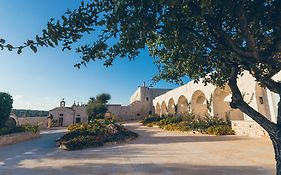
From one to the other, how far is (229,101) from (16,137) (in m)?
14.4

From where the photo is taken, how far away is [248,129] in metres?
11.0

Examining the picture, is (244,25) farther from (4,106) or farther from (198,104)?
(198,104)

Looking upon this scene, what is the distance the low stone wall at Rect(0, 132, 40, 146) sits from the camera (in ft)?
38.5

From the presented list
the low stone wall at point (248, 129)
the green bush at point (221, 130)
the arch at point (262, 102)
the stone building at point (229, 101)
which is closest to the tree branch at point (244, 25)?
the stone building at point (229, 101)

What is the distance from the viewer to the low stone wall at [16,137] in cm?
1173

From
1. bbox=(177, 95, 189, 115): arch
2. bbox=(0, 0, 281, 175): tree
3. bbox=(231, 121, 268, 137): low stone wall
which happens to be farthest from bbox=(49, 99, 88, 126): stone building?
bbox=(0, 0, 281, 175): tree

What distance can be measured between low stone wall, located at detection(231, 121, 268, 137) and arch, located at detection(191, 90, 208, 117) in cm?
719

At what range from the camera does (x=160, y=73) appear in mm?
5129

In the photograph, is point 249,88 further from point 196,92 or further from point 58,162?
point 58,162

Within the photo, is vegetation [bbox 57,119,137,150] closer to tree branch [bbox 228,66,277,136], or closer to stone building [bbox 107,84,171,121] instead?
tree branch [bbox 228,66,277,136]

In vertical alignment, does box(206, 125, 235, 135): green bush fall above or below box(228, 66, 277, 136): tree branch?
below

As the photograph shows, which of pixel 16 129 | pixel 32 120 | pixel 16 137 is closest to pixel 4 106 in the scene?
pixel 16 129

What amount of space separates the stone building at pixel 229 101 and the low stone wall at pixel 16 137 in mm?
12106

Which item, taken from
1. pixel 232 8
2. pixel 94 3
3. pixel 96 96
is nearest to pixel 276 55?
pixel 232 8
